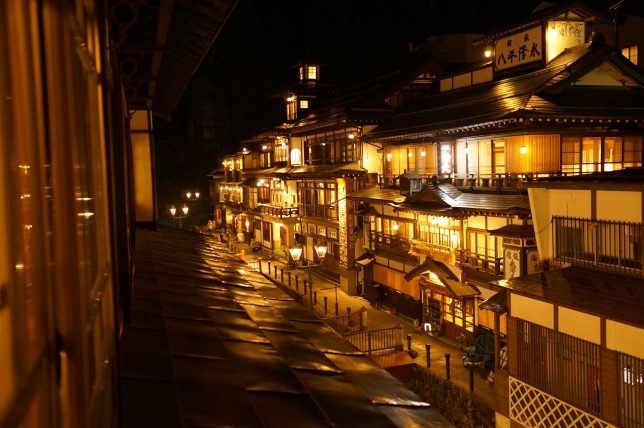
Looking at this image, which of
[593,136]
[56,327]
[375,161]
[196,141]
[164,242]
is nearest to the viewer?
[56,327]

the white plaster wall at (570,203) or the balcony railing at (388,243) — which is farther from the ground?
the white plaster wall at (570,203)

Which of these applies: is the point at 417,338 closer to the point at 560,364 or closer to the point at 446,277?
the point at 446,277

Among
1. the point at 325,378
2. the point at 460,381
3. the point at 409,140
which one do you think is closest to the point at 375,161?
the point at 409,140

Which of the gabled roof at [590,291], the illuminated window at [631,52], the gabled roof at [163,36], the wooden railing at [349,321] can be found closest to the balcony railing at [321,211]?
the wooden railing at [349,321]

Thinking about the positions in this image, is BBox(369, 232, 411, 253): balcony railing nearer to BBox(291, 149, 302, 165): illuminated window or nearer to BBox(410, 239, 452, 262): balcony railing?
BBox(410, 239, 452, 262): balcony railing

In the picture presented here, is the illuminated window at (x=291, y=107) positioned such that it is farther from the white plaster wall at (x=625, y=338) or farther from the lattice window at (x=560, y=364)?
the white plaster wall at (x=625, y=338)

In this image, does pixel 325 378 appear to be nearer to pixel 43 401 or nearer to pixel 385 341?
pixel 43 401

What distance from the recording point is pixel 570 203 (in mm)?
15297

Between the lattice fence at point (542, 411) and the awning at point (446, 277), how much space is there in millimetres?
9108

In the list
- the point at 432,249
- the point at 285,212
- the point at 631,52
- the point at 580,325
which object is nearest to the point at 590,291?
the point at 580,325

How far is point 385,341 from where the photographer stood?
2252 centimetres

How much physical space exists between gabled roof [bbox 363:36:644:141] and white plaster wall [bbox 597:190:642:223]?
6825 mm

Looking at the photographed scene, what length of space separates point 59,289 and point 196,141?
6934 cm

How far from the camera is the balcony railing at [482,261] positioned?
21.9 meters
